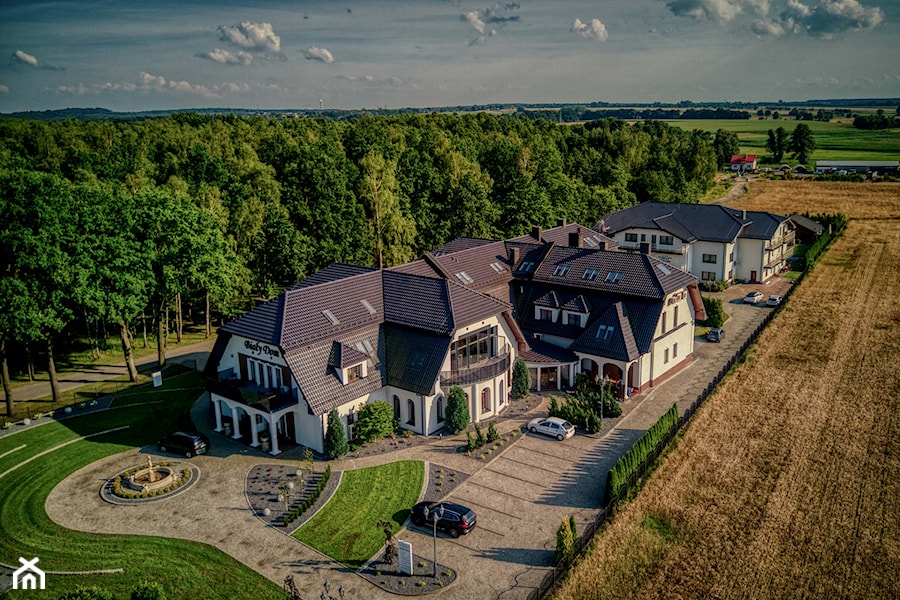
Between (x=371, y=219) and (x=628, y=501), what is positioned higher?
(x=371, y=219)

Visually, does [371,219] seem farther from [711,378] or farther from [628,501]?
[628,501]

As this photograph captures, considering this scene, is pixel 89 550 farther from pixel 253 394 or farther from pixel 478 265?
pixel 478 265

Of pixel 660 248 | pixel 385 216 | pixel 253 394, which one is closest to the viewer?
pixel 253 394

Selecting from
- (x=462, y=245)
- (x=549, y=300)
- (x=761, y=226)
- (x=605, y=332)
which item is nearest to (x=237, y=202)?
(x=462, y=245)

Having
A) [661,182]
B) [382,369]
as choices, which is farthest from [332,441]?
[661,182]

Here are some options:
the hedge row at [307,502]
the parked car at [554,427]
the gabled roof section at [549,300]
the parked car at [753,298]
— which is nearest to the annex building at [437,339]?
the gabled roof section at [549,300]

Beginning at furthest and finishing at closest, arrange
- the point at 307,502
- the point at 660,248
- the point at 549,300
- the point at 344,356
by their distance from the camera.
A: the point at 660,248 → the point at 549,300 → the point at 344,356 → the point at 307,502

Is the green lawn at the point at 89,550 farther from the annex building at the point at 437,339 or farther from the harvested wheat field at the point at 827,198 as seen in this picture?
the harvested wheat field at the point at 827,198
